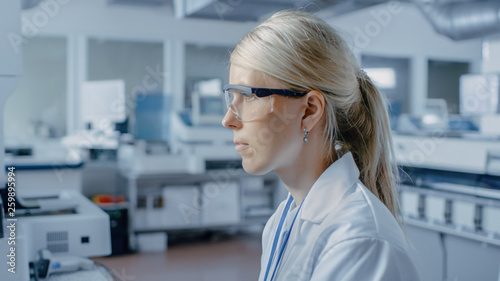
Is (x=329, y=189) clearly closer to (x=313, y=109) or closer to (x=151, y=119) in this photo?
(x=313, y=109)

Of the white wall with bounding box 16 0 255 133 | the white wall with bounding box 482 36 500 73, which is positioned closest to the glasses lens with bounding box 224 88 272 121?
the white wall with bounding box 482 36 500 73

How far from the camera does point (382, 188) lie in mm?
1238

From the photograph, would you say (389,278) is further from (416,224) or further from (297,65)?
(416,224)

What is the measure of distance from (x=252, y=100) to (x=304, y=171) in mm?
A: 209

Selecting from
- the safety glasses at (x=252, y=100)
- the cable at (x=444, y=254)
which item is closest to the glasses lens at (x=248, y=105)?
the safety glasses at (x=252, y=100)

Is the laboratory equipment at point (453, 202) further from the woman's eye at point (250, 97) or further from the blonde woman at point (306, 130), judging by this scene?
the woman's eye at point (250, 97)

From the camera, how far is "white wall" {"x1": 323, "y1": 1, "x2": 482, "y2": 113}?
7.51m

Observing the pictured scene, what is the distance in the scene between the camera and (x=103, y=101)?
4.39m

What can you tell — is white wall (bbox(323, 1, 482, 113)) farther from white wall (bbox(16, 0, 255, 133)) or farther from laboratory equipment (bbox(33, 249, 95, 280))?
laboratory equipment (bbox(33, 249, 95, 280))

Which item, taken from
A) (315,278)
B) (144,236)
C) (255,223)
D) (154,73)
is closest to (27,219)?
(315,278)

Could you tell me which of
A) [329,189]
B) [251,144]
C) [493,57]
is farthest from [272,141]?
[493,57]

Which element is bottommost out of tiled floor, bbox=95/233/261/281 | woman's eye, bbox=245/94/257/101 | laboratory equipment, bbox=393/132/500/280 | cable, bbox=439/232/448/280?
tiled floor, bbox=95/233/261/281

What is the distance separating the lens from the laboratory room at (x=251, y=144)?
1.07 meters

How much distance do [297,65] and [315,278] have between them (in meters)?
0.43
